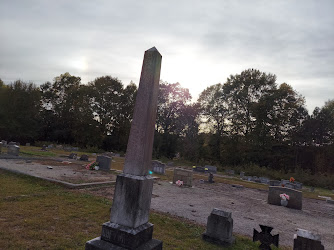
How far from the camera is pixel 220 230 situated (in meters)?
4.87

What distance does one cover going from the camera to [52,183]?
825 cm

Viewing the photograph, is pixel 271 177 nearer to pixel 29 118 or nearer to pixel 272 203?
pixel 272 203

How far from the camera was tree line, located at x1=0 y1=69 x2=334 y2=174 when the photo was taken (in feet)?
112

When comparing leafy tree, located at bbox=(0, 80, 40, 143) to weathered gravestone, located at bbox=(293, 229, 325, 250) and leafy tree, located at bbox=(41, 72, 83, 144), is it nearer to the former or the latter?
leafy tree, located at bbox=(41, 72, 83, 144)

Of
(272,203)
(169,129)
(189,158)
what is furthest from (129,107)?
(272,203)

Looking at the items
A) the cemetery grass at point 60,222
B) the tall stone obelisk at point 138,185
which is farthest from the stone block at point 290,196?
the tall stone obelisk at point 138,185

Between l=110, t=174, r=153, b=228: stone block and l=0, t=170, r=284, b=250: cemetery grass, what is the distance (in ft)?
4.50

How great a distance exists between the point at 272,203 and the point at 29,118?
128 ft

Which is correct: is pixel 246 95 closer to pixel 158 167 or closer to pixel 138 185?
pixel 158 167

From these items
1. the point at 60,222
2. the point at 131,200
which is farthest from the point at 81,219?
the point at 131,200

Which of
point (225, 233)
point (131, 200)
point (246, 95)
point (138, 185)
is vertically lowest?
point (225, 233)

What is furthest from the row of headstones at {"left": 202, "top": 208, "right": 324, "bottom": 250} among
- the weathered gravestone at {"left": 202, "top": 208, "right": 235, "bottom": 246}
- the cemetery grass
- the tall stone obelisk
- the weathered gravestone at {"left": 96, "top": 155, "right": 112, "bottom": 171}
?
the weathered gravestone at {"left": 96, "top": 155, "right": 112, "bottom": 171}

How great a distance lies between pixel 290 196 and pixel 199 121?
2906cm

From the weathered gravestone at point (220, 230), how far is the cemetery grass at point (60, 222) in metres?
0.20
